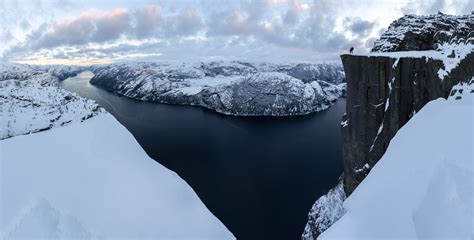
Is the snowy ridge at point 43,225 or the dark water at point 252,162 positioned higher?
the snowy ridge at point 43,225

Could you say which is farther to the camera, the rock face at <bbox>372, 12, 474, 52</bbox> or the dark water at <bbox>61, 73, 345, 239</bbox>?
the dark water at <bbox>61, 73, 345, 239</bbox>

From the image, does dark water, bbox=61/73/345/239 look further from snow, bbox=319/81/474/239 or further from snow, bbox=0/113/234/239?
snow, bbox=319/81/474/239

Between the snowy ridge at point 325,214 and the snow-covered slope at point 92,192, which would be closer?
the snow-covered slope at point 92,192

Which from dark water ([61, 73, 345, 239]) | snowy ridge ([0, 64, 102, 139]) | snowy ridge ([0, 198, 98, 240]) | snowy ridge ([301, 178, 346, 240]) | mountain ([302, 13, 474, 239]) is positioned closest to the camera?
snowy ridge ([0, 198, 98, 240])

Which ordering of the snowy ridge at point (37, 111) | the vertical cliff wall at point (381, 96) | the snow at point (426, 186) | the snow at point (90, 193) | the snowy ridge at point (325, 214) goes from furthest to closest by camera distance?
the snowy ridge at point (37, 111) → the snowy ridge at point (325, 214) → the vertical cliff wall at point (381, 96) → the snow at point (90, 193) → the snow at point (426, 186)

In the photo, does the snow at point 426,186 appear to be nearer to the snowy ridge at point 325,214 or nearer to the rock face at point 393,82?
the rock face at point 393,82

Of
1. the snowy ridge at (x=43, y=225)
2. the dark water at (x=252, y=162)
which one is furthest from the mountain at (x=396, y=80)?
the dark water at (x=252, y=162)

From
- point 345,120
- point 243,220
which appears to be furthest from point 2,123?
point 345,120

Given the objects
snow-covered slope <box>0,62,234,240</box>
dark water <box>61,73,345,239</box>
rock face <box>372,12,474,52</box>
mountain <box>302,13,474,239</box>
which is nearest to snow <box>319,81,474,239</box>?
mountain <box>302,13,474,239</box>
